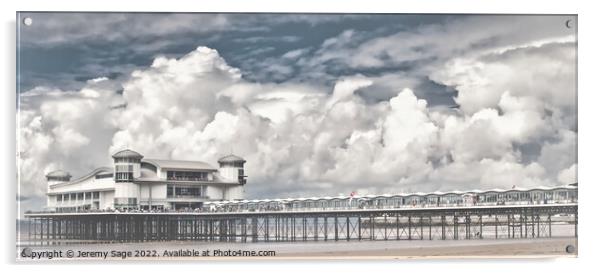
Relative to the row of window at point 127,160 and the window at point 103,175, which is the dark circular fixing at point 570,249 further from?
the window at point 103,175

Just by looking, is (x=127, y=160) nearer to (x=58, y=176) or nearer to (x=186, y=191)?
(x=58, y=176)

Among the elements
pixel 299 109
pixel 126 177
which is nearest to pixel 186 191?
pixel 126 177

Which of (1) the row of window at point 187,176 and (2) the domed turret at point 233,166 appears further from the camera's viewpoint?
(1) the row of window at point 187,176

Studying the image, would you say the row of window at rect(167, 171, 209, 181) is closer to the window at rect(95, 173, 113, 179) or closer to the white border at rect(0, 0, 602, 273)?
the window at rect(95, 173, 113, 179)

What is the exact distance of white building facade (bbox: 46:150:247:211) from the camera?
53.1 feet

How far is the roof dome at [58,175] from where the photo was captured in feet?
50.1

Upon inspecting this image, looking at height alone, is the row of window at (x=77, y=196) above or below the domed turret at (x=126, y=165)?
below

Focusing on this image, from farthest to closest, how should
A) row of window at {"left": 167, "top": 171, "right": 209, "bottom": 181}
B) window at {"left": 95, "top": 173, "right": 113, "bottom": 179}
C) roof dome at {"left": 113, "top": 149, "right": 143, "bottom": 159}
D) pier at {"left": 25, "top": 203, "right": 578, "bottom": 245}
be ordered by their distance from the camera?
row of window at {"left": 167, "top": 171, "right": 209, "bottom": 181}, pier at {"left": 25, "top": 203, "right": 578, "bottom": 245}, window at {"left": 95, "top": 173, "right": 113, "bottom": 179}, roof dome at {"left": 113, "top": 149, "right": 143, "bottom": 159}

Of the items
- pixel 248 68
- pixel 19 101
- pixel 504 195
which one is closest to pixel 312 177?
pixel 248 68

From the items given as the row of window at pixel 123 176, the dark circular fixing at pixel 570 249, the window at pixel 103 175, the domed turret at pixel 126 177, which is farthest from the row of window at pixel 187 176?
the dark circular fixing at pixel 570 249

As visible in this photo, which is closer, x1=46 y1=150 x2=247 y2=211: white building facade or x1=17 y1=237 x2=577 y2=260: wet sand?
x1=17 y1=237 x2=577 y2=260: wet sand

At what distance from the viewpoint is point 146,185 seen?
64.2 feet

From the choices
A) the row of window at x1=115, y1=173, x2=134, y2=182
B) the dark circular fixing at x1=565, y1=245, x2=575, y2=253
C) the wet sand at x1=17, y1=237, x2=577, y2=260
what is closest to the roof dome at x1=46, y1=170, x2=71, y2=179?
the wet sand at x1=17, y1=237, x2=577, y2=260

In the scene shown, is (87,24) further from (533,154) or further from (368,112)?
(533,154)
